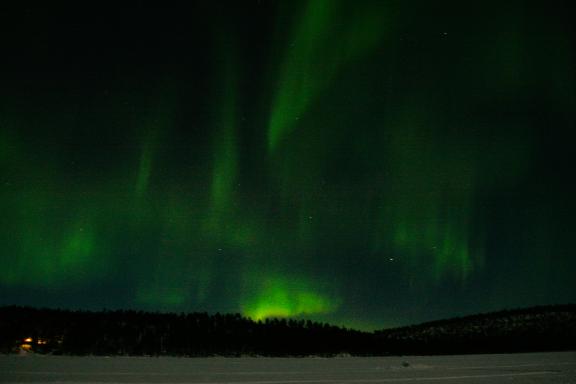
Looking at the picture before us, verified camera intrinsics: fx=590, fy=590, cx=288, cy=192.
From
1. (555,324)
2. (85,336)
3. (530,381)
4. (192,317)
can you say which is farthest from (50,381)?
(555,324)

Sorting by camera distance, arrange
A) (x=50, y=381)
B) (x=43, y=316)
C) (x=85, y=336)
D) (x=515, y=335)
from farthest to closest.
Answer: (x=515, y=335)
(x=43, y=316)
(x=85, y=336)
(x=50, y=381)

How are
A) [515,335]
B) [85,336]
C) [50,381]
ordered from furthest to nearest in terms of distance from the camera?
1. [515,335]
2. [85,336]
3. [50,381]

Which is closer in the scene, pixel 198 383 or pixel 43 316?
pixel 198 383

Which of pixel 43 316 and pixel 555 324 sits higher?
pixel 555 324

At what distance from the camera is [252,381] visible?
15.1 meters

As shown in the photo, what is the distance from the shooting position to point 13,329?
172 feet

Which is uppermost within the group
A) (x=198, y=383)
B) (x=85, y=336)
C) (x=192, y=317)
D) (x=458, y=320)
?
(x=458, y=320)

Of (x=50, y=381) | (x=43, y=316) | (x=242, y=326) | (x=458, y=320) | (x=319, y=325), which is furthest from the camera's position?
(x=458, y=320)

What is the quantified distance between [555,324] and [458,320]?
2779 cm

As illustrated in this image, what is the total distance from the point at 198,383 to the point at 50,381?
134 inches

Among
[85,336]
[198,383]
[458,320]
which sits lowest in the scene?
[198,383]

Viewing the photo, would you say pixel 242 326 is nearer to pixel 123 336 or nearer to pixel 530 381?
pixel 123 336

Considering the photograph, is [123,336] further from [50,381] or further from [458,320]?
[458,320]

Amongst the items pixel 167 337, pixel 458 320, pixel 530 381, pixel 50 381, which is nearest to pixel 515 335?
pixel 458 320
